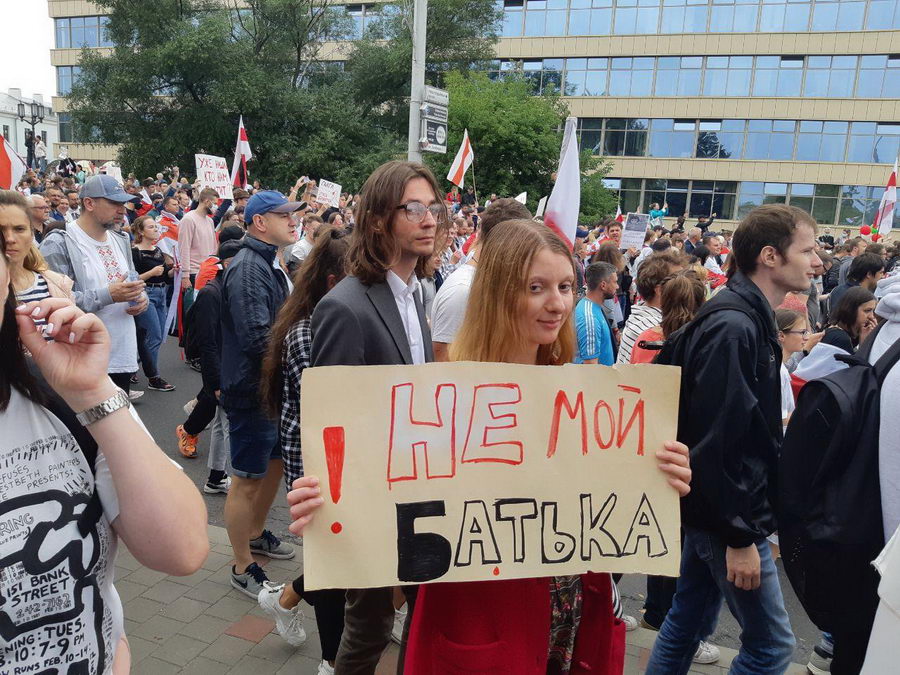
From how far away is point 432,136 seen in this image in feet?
36.5

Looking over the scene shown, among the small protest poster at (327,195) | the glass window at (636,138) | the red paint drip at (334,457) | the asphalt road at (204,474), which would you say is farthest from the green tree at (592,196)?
the red paint drip at (334,457)

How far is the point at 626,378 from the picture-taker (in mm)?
1746

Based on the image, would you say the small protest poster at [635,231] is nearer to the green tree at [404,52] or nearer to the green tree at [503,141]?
the green tree at [503,141]

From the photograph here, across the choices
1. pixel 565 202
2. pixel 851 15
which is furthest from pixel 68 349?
pixel 851 15

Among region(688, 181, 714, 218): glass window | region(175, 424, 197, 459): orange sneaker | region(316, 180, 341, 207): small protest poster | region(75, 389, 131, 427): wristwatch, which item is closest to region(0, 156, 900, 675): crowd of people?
region(75, 389, 131, 427): wristwatch

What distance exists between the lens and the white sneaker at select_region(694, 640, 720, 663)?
3.20 metres

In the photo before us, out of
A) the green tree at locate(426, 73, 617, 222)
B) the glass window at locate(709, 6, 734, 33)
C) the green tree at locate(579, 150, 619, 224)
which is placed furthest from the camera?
the glass window at locate(709, 6, 734, 33)

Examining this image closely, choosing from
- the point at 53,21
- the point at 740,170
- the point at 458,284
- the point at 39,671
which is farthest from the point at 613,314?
the point at 53,21

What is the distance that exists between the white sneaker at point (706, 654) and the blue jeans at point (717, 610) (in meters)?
0.68

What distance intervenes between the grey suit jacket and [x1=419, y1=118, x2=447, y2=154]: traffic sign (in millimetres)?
9078

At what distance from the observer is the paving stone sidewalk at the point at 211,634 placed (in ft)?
9.68

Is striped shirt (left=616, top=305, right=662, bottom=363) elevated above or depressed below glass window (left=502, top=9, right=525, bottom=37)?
below

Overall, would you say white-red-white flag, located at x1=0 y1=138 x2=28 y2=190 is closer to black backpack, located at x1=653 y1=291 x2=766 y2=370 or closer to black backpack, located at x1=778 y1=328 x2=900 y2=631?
black backpack, located at x1=653 y1=291 x2=766 y2=370

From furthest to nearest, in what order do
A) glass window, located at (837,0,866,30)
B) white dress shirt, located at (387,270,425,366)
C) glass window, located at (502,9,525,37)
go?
glass window, located at (502,9,525,37)
glass window, located at (837,0,866,30)
white dress shirt, located at (387,270,425,366)
